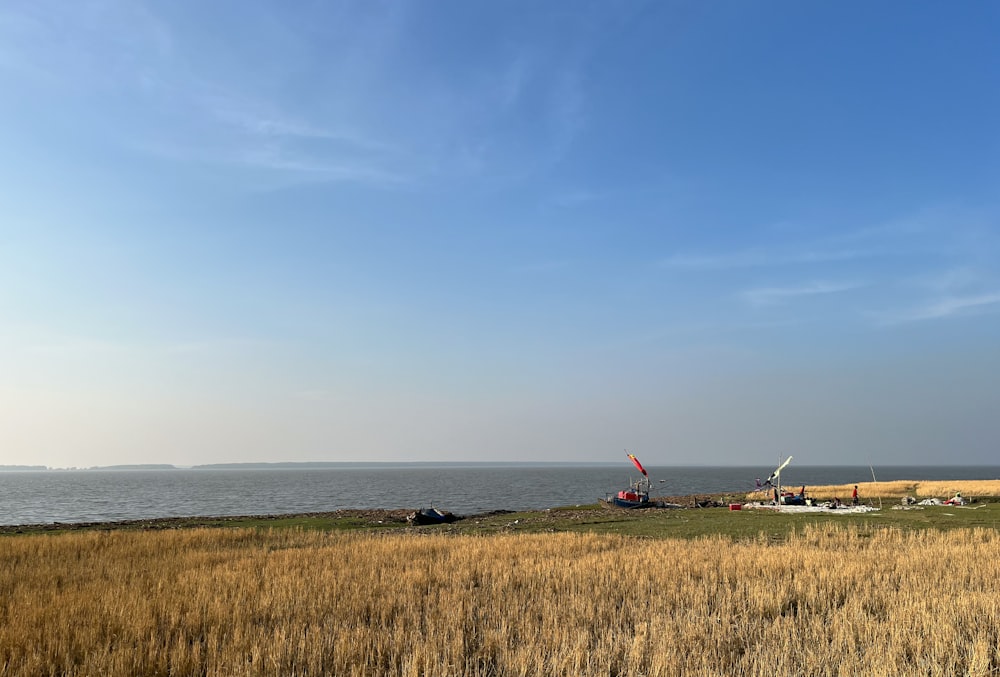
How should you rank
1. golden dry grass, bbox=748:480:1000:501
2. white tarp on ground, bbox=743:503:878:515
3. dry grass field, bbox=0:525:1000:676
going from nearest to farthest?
dry grass field, bbox=0:525:1000:676 < white tarp on ground, bbox=743:503:878:515 < golden dry grass, bbox=748:480:1000:501

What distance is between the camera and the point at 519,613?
36.8 ft

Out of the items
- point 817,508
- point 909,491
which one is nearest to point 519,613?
point 817,508

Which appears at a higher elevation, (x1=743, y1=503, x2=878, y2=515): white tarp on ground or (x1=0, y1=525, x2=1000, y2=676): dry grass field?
(x1=0, y1=525, x2=1000, y2=676): dry grass field

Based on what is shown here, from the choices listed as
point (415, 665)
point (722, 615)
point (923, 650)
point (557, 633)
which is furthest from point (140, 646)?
point (923, 650)

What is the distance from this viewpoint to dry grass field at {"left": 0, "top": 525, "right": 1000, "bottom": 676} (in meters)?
8.40

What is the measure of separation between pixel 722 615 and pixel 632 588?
9.94 feet

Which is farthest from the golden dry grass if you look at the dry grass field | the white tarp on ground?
the dry grass field

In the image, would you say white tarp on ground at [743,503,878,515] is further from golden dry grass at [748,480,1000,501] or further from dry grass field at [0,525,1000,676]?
dry grass field at [0,525,1000,676]

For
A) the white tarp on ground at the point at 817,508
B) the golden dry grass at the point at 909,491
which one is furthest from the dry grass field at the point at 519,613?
the golden dry grass at the point at 909,491

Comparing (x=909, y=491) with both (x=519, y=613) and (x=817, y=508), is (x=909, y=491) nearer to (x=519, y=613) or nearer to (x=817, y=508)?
(x=817, y=508)

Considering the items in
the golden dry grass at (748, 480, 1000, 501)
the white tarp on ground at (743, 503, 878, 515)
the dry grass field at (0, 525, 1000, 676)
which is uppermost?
the dry grass field at (0, 525, 1000, 676)

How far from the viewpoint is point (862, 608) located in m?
11.2

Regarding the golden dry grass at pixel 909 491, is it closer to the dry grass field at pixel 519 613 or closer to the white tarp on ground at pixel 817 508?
the white tarp on ground at pixel 817 508

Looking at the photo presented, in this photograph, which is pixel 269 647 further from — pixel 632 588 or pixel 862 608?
pixel 862 608
